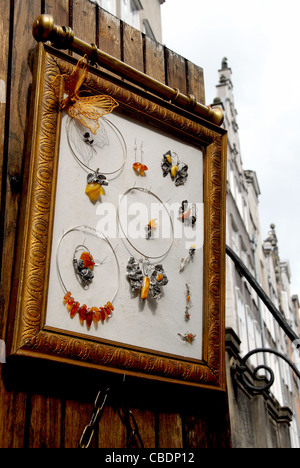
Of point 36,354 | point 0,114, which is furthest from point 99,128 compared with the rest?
point 36,354

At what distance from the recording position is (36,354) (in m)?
1.56

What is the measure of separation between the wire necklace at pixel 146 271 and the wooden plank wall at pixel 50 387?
0.91 ft

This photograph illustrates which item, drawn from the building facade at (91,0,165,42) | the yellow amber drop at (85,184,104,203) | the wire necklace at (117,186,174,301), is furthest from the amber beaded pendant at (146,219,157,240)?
the building facade at (91,0,165,42)

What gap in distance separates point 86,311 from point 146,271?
0.29 metres

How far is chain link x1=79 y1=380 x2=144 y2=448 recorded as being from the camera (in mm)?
1644

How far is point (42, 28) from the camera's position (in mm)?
1848

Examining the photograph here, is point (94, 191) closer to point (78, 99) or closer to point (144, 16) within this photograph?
point (78, 99)

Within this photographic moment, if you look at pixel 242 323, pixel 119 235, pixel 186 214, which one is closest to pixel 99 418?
pixel 119 235

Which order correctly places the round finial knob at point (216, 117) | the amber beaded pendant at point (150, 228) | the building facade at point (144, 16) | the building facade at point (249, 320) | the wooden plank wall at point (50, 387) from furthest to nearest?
the building facade at point (249, 320), the building facade at point (144, 16), the round finial knob at point (216, 117), the amber beaded pendant at point (150, 228), the wooden plank wall at point (50, 387)

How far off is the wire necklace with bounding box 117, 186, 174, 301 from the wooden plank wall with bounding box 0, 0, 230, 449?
10.9 inches

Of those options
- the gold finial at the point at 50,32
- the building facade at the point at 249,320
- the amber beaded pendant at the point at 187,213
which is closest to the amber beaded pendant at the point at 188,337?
the amber beaded pendant at the point at 187,213

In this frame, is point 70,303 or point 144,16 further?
point 144,16

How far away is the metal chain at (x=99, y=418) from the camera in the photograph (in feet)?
5.39

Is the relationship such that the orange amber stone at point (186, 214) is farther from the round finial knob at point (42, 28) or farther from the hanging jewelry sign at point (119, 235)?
the round finial knob at point (42, 28)
